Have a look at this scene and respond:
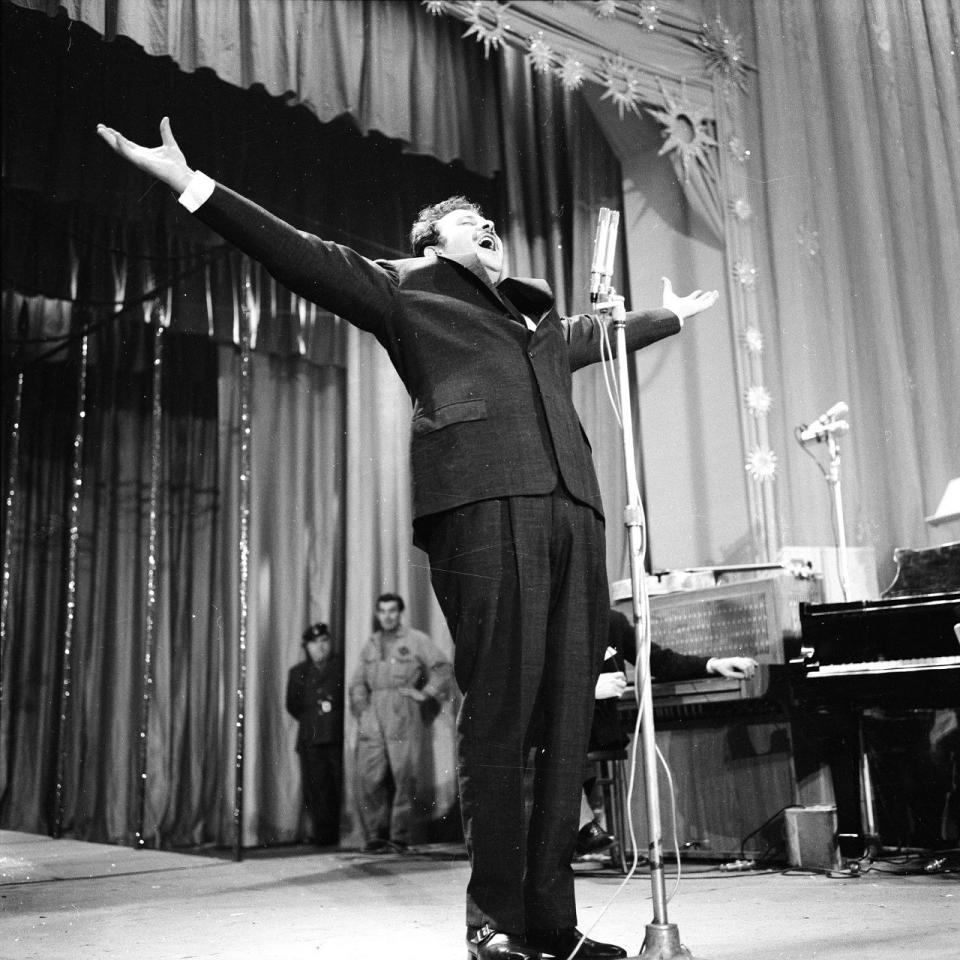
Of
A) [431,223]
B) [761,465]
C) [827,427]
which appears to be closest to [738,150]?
[761,465]

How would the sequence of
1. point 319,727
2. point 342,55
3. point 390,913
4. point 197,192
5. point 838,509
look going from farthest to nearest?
1. point 319,727
2. point 342,55
3. point 838,509
4. point 390,913
5. point 197,192

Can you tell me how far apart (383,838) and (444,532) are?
394 centimetres

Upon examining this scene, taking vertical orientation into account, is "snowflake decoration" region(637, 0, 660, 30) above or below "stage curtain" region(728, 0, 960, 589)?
above

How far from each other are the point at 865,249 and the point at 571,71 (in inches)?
56.8

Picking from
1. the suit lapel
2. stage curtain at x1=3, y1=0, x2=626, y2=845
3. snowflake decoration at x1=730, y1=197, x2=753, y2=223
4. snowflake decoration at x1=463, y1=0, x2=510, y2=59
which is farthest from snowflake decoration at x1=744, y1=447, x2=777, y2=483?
the suit lapel

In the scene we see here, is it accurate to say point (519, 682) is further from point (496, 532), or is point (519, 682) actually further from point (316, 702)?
point (316, 702)

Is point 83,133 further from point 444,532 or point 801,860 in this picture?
point 801,860

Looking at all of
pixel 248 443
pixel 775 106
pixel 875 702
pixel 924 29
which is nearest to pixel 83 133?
pixel 248 443

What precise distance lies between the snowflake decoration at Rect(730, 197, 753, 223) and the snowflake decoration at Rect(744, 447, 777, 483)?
3.36 ft

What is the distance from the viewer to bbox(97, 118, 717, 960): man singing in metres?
1.86

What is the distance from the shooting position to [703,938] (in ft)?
7.47

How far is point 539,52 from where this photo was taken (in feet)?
15.7

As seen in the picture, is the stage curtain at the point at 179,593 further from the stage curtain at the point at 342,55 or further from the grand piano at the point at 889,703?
the grand piano at the point at 889,703

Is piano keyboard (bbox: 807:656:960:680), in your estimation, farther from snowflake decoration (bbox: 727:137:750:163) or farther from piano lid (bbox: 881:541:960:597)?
snowflake decoration (bbox: 727:137:750:163)
